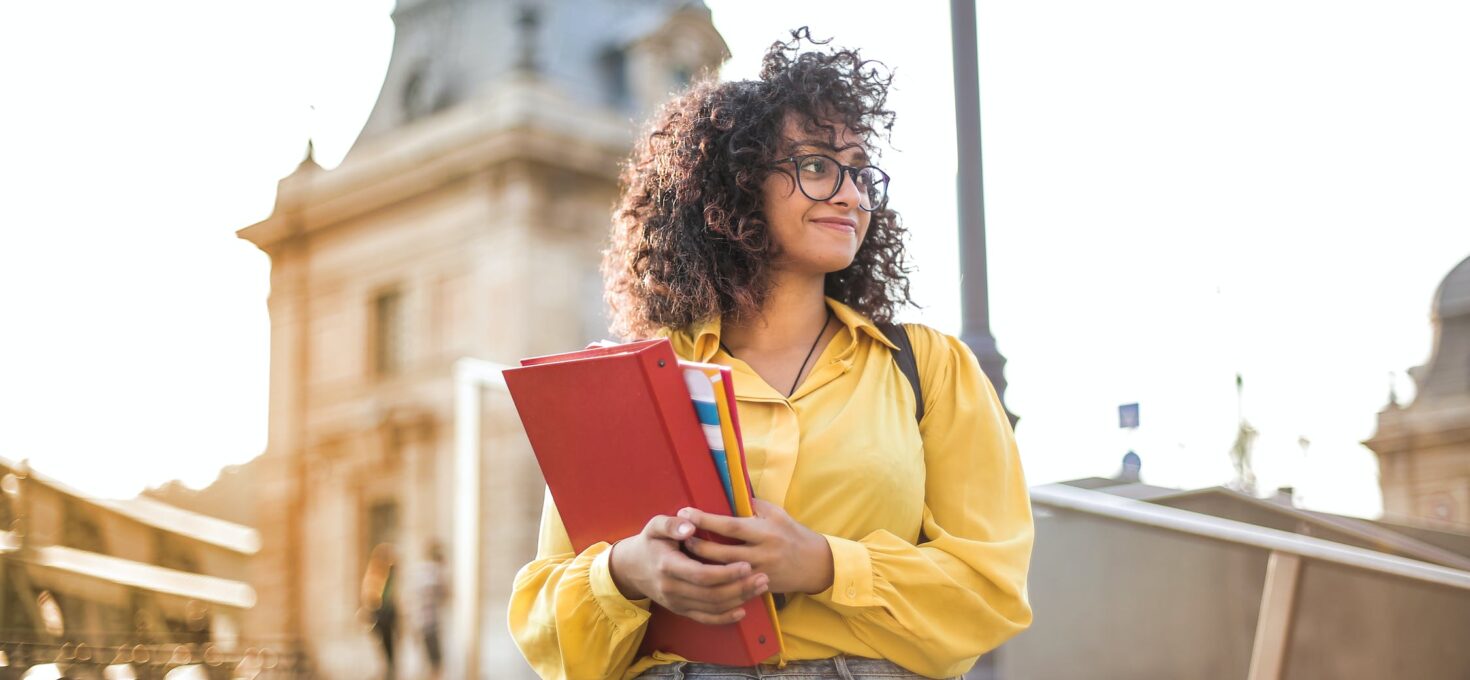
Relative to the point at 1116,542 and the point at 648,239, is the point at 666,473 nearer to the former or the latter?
the point at 648,239

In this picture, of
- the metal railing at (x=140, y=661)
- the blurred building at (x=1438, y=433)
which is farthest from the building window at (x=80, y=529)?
the blurred building at (x=1438, y=433)

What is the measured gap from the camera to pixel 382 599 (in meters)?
7.61

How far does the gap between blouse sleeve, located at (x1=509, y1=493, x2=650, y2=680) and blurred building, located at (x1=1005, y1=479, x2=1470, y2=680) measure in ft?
6.62

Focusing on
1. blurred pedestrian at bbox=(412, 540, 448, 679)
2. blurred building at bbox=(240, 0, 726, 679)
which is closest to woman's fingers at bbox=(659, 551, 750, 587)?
blurred building at bbox=(240, 0, 726, 679)

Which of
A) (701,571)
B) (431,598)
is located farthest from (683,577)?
(431,598)

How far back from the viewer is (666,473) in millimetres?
1521

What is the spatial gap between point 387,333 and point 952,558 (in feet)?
24.4

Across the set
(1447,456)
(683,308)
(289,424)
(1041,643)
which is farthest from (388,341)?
(683,308)

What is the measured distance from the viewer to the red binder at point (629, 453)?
1.49 m

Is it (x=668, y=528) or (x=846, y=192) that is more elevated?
(x=846, y=192)

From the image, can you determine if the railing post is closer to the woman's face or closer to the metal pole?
the metal pole

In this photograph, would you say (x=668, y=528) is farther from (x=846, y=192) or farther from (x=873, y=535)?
(x=846, y=192)

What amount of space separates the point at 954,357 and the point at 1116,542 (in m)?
2.89

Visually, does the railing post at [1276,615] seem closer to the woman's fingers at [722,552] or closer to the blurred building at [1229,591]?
the blurred building at [1229,591]
